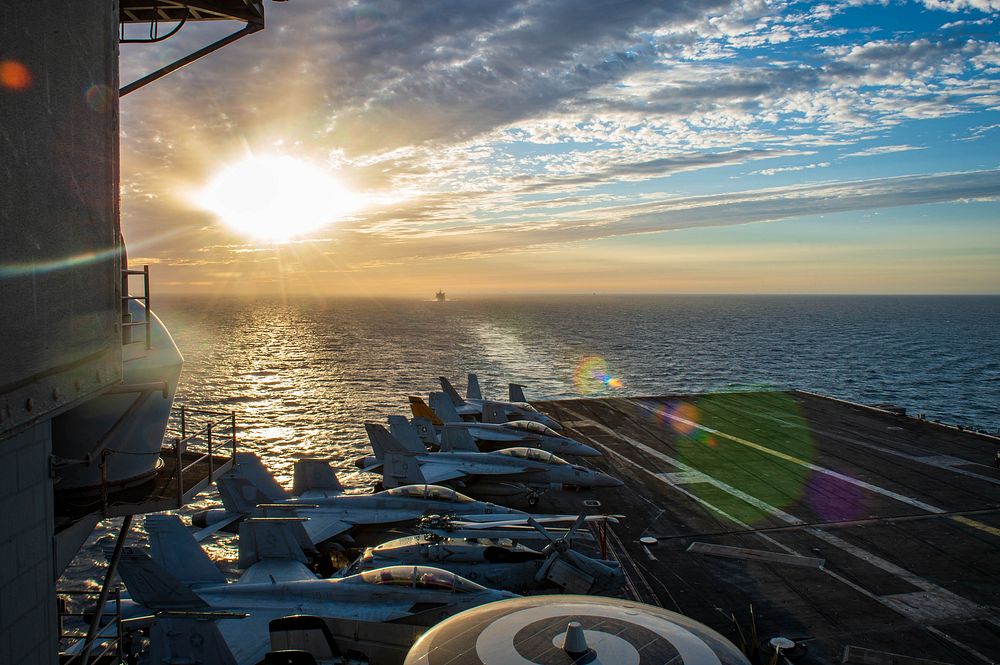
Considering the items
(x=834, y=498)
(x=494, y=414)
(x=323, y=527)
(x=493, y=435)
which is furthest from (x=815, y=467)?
(x=323, y=527)

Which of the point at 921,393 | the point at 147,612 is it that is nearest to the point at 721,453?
the point at 147,612

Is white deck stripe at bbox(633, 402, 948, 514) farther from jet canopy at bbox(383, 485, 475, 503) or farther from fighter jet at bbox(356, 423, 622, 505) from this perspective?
jet canopy at bbox(383, 485, 475, 503)

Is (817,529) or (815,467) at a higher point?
(815,467)

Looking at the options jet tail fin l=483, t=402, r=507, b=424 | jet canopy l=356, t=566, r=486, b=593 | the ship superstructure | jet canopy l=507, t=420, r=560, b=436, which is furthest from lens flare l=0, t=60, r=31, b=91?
jet tail fin l=483, t=402, r=507, b=424

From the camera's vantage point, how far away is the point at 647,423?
54.2m

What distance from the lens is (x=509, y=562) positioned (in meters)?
22.9

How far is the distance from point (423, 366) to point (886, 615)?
90.5 meters

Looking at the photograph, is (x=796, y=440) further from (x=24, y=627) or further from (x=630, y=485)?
(x=24, y=627)

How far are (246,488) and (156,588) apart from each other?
1088 cm

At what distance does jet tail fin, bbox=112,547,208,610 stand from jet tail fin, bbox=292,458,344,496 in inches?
511

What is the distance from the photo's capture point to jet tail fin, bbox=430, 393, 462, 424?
46031 mm

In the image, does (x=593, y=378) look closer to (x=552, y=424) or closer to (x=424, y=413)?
(x=552, y=424)

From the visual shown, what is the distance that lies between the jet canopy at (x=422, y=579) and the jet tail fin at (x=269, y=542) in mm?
5650

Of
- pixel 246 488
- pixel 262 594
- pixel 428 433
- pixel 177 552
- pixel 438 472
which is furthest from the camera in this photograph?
pixel 428 433
